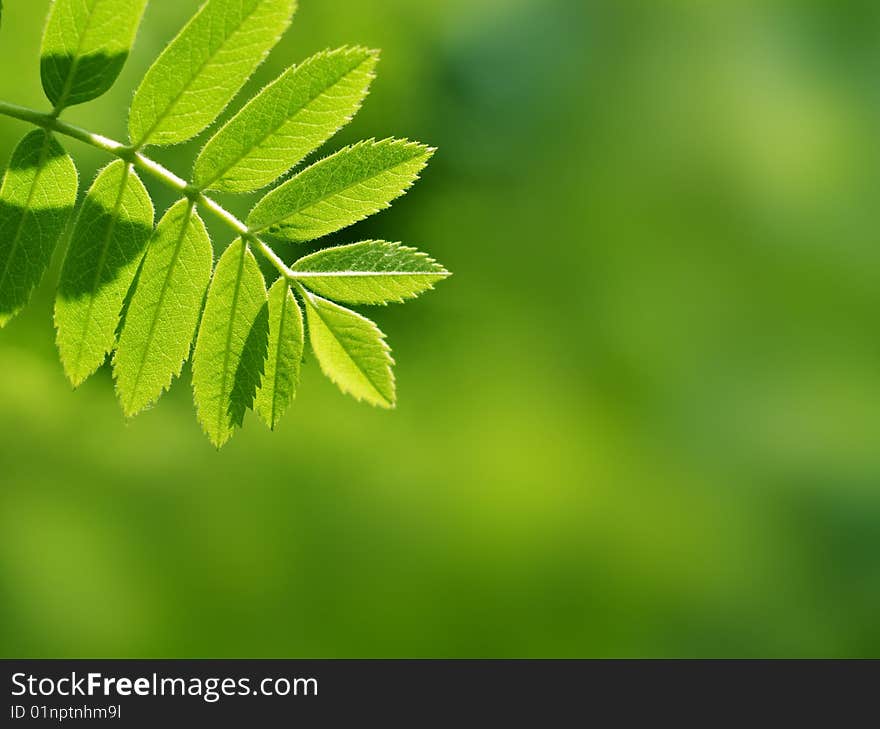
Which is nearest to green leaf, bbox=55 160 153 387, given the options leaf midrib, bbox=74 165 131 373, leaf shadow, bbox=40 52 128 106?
leaf midrib, bbox=74 165 131 373

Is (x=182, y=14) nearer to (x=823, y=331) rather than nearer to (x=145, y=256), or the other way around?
(x=145, y=256)

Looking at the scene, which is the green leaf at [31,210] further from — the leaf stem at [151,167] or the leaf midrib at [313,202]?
the leaf midrib at [313,202]

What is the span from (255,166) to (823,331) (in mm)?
9310

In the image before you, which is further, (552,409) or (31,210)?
(552,409)

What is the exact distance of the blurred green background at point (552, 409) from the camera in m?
7.02

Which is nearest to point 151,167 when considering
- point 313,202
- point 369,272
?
point 313,202

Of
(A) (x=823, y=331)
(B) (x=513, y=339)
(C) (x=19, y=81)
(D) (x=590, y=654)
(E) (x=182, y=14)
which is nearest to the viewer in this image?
(C) (x=19, y=81)

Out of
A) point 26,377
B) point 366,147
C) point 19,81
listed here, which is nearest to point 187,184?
point 366,147

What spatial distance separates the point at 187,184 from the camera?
58.1 inches

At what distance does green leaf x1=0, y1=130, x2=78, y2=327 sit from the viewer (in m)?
1.35

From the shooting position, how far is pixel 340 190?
4.90 ft

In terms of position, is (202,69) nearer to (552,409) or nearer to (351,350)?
(351,350)

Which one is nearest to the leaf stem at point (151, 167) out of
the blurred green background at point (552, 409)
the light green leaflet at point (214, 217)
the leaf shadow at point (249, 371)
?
the light green leaflet at point (214, 217)

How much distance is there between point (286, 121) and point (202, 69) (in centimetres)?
15
